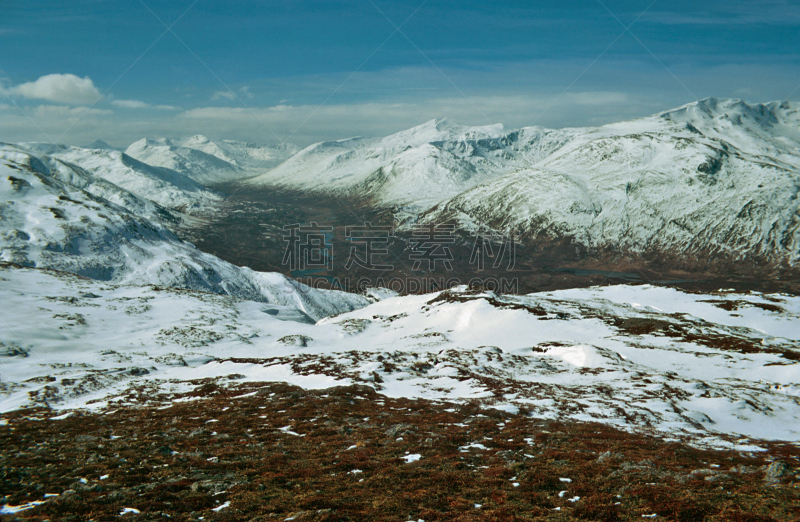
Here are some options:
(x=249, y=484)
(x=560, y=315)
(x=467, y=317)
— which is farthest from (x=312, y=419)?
(x=560, y=315)

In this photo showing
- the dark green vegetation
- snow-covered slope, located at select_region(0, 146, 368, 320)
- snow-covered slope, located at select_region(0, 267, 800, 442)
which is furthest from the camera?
snow-covered slope, located at select_region(0, 146, 368, 320)

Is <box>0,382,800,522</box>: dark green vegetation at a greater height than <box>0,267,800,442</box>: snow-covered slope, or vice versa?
<box>0,382,800,522</box>: dark green vegetation

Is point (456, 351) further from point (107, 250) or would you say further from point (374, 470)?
point (107, 250)

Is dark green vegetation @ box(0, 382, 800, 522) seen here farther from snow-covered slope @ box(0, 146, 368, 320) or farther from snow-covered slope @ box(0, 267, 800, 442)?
snow-covered slope @ box(0, 146, 368, 320)

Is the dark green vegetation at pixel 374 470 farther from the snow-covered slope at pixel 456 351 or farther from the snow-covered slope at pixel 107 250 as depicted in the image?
the snow-covered slope at pixel 107 250

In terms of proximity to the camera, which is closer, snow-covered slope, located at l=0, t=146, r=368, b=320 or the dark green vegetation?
the dark green vegetation

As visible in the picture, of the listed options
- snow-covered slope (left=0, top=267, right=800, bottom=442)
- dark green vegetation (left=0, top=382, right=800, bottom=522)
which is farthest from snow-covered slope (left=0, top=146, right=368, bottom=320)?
dark green vegetation (left=0, top=382, right=800, bottom=522)

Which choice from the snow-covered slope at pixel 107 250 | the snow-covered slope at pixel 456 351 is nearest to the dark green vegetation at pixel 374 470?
the snow-covered slope at pixel 456 351
